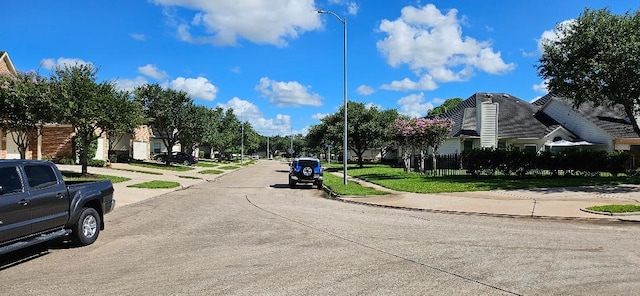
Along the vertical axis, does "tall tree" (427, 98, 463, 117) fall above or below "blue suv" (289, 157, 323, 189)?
above

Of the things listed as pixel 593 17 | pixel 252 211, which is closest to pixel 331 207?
pixel 252 211

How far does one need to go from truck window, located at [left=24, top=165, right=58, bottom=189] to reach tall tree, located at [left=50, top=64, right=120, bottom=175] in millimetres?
18330

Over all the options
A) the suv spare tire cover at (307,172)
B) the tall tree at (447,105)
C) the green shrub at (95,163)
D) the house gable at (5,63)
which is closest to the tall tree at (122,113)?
the green shrub at (95,163)

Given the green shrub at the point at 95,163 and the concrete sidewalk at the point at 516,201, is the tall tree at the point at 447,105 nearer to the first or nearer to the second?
the green shrub at the point at 95,163

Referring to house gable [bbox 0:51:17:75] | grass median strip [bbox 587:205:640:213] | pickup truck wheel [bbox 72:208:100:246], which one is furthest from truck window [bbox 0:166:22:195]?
house gable [bbox 0:51:17:75]

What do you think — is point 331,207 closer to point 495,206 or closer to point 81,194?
point 495,206

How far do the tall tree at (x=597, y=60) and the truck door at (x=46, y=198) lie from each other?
844 inches

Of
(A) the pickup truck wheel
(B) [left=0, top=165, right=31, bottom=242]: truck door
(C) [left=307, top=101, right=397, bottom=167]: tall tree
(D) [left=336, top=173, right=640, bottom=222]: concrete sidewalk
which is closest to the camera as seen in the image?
(B) [left=0, top=165, right=31, bottom=242]: truck door

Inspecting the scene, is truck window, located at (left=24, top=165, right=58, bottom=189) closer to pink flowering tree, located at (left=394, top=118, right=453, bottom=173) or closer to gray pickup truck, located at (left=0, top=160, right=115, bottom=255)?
gray pickup truck, located at (left=0, top=160, right=115, bottom=255)

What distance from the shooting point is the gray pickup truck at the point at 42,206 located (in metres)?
7.36

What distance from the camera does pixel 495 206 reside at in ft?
50.5

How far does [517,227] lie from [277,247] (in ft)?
19.9

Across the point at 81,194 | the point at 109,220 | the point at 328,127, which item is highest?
the point at 328,127

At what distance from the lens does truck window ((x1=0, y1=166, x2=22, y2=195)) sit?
292 inches
